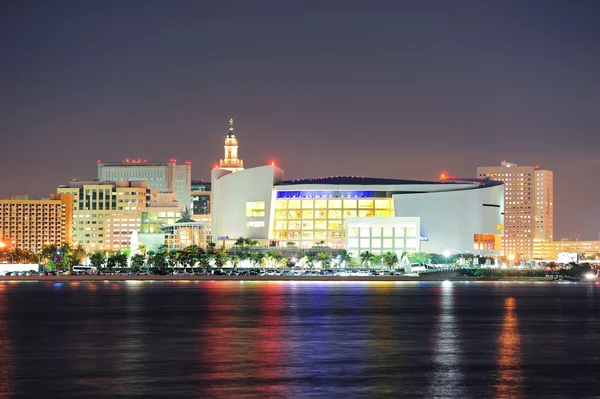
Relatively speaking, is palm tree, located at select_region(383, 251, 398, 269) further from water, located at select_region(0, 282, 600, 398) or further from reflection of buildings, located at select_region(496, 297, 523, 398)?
reflection of buildings, located at select_region(496, 297, 523, 398)

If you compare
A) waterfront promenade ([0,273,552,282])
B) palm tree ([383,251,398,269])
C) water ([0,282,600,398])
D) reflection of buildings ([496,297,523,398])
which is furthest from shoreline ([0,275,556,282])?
reflection of buildings ([496,297,523,398])

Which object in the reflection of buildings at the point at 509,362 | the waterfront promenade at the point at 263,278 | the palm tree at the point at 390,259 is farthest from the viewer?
the palm tree at the point at 390,259

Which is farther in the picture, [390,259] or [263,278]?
[390,259]

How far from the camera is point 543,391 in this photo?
124ft

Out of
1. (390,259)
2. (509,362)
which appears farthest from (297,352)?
(390,259)

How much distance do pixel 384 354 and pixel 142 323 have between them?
24.3 m

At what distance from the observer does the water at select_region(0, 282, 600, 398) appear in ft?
126

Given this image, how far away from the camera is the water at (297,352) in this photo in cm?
3844

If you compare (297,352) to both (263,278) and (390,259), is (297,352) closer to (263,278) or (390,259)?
(263,278)

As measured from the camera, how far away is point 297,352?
50.1 metres

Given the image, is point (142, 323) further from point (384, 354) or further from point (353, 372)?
point (353, 372)

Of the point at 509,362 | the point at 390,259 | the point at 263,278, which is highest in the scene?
the point at 390,259

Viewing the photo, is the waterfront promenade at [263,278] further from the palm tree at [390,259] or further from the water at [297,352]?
the water at [297,352]

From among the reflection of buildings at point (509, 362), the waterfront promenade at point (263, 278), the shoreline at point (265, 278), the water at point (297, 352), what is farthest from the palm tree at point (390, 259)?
the reflection of buildings at point (509, 362)
